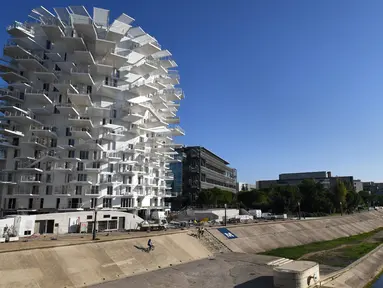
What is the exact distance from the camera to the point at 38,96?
60969 mm

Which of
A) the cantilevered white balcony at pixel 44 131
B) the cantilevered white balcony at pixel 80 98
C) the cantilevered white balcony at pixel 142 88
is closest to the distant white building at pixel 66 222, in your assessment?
the cantilevered white balcony at pixel 44 131

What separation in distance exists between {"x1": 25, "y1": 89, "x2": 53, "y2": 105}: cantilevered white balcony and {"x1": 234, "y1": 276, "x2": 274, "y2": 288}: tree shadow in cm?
5093

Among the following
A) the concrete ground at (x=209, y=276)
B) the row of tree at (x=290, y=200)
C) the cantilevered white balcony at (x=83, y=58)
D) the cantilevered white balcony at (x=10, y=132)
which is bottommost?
the concrete ground at (x=209, y=276)

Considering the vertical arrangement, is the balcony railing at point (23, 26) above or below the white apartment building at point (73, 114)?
above

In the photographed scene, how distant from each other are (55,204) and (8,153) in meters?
14.0

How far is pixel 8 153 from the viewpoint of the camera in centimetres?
6109

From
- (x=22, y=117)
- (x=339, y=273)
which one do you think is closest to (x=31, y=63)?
(x=22, y=117)

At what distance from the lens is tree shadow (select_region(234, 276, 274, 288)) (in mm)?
27578

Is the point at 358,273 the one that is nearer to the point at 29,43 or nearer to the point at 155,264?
the point at 155,264

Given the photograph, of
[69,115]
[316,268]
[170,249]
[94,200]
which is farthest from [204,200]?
[316,268]

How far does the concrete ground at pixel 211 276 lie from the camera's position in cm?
2748

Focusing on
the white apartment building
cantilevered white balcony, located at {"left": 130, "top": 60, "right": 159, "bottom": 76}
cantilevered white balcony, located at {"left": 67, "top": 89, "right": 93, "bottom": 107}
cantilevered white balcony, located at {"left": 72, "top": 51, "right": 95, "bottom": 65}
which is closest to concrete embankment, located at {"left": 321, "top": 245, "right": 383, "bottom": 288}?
the white apartment building

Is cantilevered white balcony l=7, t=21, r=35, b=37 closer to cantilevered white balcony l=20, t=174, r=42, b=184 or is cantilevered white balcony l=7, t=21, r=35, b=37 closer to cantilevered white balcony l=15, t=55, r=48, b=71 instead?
cantilevered white balcony l=15, t=55, r=48, b=71

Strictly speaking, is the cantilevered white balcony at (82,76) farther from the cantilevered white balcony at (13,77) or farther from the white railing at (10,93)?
the white railing at (10,93)
